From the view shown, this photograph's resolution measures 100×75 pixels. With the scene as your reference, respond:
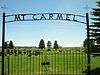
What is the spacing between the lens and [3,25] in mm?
13375

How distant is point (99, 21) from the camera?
1956 centimetres

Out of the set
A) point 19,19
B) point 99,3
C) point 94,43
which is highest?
point 99,3

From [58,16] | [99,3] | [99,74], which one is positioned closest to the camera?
[58,16]

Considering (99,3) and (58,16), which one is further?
(99,3)

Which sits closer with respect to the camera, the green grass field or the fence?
the fence

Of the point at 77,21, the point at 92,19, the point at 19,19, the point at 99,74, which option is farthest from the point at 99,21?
the point at 19,19

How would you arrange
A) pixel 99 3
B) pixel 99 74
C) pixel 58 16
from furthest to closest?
pixel 99 3, pixel 99 74, pixel 58 16

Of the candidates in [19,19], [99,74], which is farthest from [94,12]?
[19,19]

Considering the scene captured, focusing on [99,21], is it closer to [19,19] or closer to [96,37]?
[96,37]

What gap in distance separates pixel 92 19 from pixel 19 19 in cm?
804

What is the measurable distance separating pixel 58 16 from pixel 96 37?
705 cm

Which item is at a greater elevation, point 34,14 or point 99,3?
point 99,3

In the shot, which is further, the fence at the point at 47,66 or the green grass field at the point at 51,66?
the green grass field at the point at 51,66

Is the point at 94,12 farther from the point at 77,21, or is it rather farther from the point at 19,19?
the point at 19,19
